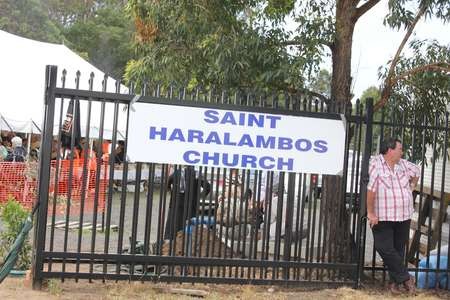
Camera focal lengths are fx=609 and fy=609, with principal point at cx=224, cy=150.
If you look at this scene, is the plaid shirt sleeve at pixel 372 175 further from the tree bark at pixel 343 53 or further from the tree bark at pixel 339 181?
the tree bark at pixel 343 53

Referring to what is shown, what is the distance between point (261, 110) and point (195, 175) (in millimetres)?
1106

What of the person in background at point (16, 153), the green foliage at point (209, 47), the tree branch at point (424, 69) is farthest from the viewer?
the person in background at point (16, 153)

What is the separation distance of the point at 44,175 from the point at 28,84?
14.4 m

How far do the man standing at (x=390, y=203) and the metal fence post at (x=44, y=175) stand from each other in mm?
3633

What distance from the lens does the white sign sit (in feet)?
21.9

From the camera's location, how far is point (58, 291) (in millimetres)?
6359

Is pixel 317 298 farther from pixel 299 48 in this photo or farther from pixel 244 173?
pixel 299 48

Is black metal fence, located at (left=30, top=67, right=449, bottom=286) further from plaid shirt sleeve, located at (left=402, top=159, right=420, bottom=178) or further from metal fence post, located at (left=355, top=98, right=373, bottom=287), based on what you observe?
plaid shirt sleeve, located at (left=402, top=159, right=420, bottom=178)

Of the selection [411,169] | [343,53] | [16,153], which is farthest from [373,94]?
[411,169]

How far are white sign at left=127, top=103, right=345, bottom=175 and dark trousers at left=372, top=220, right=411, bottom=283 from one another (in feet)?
2.85

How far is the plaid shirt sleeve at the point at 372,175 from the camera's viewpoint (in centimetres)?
710

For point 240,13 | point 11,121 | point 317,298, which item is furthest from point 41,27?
point 317,298

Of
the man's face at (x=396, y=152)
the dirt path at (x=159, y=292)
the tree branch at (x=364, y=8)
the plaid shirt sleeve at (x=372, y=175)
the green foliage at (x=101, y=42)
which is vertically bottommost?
the dirt path at (x=159, y=292)

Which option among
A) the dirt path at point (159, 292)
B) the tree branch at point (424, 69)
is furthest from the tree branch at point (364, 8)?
the dirt path at point (159, 292)
